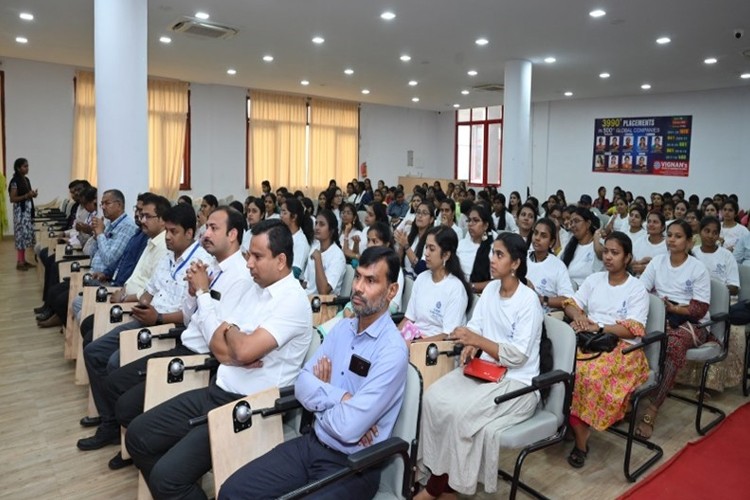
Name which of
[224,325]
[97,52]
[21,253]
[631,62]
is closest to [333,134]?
[631,62]

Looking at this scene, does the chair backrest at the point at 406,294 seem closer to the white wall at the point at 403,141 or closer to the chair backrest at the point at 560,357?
the chair backrest at the point at 560,357

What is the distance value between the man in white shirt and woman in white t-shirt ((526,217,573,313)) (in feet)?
6.58

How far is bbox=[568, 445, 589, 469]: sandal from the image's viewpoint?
299cm

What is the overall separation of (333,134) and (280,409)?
45.6 feet

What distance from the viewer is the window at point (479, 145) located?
16781 millimetres

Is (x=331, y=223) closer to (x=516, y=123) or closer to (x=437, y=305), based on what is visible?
(x=437, y=305)

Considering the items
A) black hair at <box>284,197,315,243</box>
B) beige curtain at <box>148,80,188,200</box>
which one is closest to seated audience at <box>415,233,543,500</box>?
black hair at <box>284,197,315,243</box>

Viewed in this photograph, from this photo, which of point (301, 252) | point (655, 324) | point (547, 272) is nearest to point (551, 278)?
point (547, 272)

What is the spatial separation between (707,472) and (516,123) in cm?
744

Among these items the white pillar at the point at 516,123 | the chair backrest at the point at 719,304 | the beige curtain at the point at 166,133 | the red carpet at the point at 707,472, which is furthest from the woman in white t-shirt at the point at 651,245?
the beige curtain at the point at 166,133

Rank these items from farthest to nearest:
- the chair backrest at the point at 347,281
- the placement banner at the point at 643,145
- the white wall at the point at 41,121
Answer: the placement banner at the point at 643,145, the white wall at the point at 41,121, the chair backrest at the point at 347,281

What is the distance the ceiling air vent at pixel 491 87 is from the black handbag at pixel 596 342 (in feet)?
32.2

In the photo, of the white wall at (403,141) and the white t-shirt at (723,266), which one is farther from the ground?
the white wall at (403,141)

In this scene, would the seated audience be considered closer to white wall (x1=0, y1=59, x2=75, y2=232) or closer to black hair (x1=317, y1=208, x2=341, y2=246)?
black hair (x1=317, y1=208, x2=341, y2=246)
